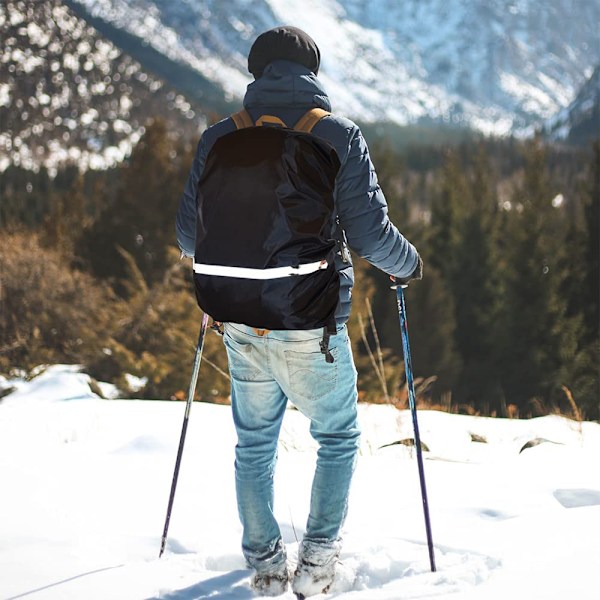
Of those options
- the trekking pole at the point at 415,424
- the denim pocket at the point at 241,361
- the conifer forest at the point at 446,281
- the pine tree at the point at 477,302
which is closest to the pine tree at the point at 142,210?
the conifer forest at the point at 446,281

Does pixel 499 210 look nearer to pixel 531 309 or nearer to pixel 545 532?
pixel 531 309

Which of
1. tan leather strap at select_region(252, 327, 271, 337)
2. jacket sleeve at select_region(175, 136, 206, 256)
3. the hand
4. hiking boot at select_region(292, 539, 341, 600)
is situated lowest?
hiking boot at select_region(292, 539, 341, 600)

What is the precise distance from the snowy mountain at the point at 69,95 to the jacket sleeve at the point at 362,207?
150862 millimetres

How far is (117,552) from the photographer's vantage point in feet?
9.27

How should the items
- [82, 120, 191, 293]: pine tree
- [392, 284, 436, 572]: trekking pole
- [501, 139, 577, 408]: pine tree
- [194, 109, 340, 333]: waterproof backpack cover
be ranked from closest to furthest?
[194, 109, 340, 333]: waterproof backpack cover < [392, 284, 436, 572]: trekking pole < [82, 120, 191, 293]: pine tree < [501, 139, 577, 408]: pine tree

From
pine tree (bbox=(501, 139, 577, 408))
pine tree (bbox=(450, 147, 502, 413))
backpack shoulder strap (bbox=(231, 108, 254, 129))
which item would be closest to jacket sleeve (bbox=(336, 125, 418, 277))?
backpack shoulder strap (bbox=(231, 108, 254, 129))

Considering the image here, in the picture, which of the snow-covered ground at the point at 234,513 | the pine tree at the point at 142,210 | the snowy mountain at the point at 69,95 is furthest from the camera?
the snowy mountain at the point at 69,95

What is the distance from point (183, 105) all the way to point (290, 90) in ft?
602

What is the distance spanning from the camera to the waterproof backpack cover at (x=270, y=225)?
7.43 feet

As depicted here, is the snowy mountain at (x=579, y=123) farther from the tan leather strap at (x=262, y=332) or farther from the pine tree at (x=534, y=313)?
the tan leather strap at (x=262, y=332)

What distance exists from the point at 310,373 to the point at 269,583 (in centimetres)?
76

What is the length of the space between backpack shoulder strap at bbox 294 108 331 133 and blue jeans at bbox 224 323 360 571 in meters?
0.65

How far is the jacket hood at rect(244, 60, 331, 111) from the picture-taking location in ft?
7.77

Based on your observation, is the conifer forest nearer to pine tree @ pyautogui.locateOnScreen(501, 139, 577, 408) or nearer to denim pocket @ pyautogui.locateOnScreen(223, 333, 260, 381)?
pine tree @ pyautogui.locateOnScreen(501, 139, 577, 408)
